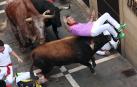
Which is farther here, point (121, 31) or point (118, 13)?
point (118, 13)

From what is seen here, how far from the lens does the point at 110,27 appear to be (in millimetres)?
10703

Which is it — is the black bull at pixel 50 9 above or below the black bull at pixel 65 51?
above

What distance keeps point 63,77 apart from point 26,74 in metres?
0.95

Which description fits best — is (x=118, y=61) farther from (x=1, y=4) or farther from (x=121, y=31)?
(x=1, y=4)

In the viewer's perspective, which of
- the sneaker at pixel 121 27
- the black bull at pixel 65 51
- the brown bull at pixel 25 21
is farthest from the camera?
the brown bull at pixel 25 21

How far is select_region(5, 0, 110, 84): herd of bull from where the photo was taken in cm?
1116

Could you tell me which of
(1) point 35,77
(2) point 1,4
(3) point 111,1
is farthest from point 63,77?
(2) point 1,4

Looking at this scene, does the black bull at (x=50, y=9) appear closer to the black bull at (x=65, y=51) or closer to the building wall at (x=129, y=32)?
the black bull at (x=65, y=51)

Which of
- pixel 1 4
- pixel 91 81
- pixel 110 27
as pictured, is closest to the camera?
pixel 110 27

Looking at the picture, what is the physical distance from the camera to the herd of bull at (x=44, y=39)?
11.2 meters

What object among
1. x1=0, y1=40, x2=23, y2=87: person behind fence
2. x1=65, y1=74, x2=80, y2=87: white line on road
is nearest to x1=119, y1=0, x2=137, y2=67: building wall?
x1=65, y1=74, x2=80, y2=87: white line on road

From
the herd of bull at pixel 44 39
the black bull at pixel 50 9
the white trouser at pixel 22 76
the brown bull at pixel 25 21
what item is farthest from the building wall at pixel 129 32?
the white trouser at pixel 22 76

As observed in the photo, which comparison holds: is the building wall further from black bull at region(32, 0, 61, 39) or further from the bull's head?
the bull's head

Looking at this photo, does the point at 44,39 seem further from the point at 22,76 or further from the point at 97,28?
the point at 97,28
